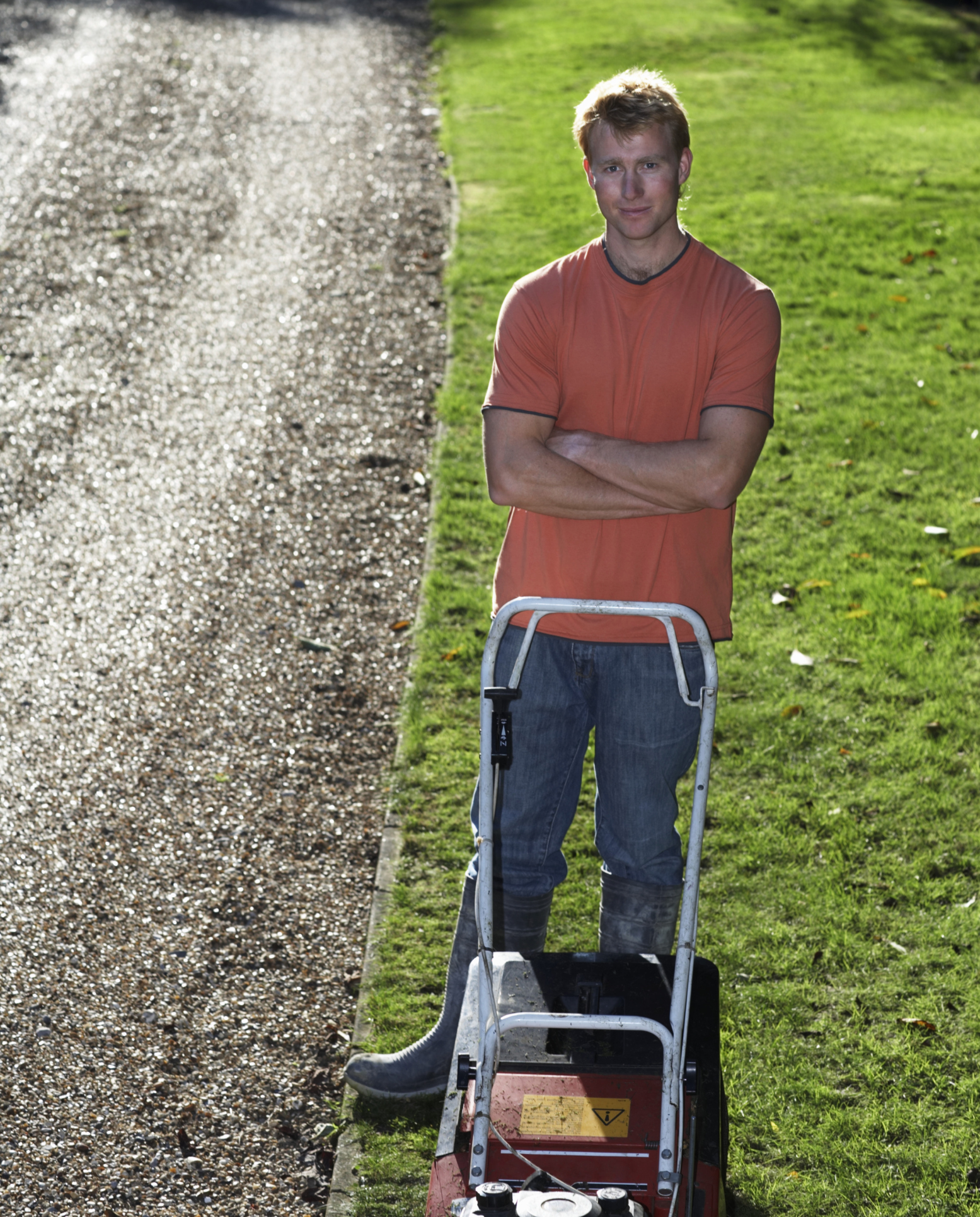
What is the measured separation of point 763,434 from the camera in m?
3.25

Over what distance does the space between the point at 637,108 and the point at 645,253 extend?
1.03ft

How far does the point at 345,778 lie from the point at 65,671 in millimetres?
1415

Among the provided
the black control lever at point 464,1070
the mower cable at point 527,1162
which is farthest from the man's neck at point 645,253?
the mower cable at point 527,1162

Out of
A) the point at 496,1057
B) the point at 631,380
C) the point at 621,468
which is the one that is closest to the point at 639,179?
the point at 631,380

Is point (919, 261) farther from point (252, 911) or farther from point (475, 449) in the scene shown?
point (252, 911)

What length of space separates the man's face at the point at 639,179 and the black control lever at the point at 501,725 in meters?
1.09

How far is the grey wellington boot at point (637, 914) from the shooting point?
3.42 metres

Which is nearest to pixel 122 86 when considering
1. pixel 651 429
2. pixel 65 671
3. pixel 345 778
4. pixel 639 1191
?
pixel 65 671

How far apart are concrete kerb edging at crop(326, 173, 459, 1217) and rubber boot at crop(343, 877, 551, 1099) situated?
0.13 m

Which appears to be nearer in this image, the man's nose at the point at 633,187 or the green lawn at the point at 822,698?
the man's nose at the point at 633,187

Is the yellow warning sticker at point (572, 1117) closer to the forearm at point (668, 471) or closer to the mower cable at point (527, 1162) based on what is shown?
the mower cable at point (527, 1162)

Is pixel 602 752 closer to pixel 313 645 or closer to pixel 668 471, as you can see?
pixel 668 471

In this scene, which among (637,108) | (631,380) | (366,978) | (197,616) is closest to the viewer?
(637,108)

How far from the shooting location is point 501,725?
2.93 meters
